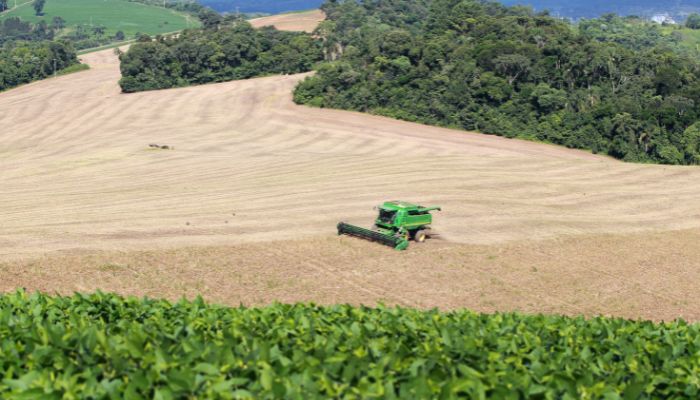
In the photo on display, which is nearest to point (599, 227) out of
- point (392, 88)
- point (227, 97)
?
point (392, 88)

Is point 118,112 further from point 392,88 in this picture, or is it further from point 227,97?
point 392,88

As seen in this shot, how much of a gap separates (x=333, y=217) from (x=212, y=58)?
73115 mm

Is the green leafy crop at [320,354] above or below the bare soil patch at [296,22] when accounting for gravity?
below

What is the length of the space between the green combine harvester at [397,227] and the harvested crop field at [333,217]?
60cm

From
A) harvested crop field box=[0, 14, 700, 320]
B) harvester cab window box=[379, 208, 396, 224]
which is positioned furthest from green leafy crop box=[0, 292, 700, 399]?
harvester cab window box=[379, 208, 396, 224]

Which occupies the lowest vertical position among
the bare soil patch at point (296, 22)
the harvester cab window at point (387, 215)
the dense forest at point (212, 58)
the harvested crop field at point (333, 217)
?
the harvested crop field at point (333, 217)

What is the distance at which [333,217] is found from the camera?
4569cm

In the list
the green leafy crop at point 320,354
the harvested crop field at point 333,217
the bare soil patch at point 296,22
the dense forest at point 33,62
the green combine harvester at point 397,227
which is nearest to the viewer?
the green leafy crop at point 320,354

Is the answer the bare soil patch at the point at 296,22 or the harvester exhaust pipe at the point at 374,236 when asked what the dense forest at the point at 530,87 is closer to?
the harvester exhaust pipe at the point at 374,236

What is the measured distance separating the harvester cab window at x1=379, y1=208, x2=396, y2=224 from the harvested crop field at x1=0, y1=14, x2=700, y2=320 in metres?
1.77

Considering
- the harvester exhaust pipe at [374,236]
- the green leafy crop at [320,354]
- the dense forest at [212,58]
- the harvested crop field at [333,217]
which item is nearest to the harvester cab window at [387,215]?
the harvester exhaust pipe at [374,236]

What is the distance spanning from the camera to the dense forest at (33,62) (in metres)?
119

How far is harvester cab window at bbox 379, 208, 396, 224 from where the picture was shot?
133ft

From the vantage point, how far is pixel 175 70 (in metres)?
113
